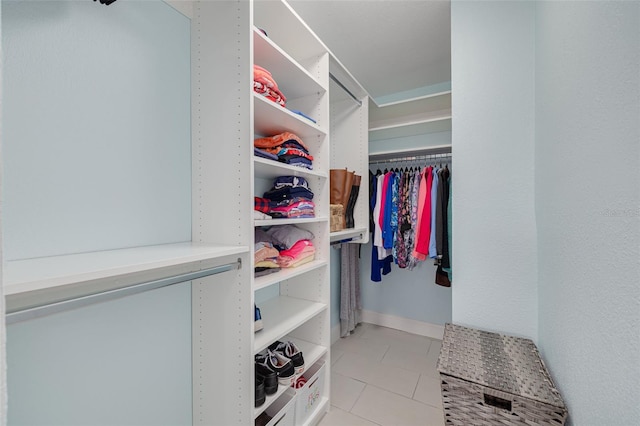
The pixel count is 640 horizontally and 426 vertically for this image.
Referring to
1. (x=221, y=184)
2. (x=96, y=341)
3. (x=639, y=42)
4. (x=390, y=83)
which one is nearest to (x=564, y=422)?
(x=639, y=42)

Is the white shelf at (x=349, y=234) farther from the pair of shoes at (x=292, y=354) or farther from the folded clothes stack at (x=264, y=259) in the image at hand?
the pair of shoes at (x=292, y=354)

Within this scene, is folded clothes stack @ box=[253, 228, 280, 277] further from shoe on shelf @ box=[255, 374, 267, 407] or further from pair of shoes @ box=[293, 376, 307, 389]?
pair of shoes @ box=[293, 376, 307, 389]

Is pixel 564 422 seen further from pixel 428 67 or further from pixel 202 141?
pixel 428 67

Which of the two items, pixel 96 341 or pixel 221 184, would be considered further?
pixel 221 184

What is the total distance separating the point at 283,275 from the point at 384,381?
4.23 ft

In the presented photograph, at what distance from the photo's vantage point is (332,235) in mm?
1852

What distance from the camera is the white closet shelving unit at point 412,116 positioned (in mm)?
2244

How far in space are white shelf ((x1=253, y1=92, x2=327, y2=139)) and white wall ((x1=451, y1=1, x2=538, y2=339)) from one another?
2.46 feet

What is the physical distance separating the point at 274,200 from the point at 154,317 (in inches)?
30.1

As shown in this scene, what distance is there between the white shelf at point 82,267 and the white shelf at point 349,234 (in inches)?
38.3

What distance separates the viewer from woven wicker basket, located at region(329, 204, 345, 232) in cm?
195

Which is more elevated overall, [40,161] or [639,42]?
[639,42]

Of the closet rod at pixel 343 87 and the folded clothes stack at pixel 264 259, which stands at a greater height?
the closet rod at pixel 343 87

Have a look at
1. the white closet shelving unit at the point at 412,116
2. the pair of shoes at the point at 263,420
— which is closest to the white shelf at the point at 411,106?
the white closet shelving unit at the point at 412,116
